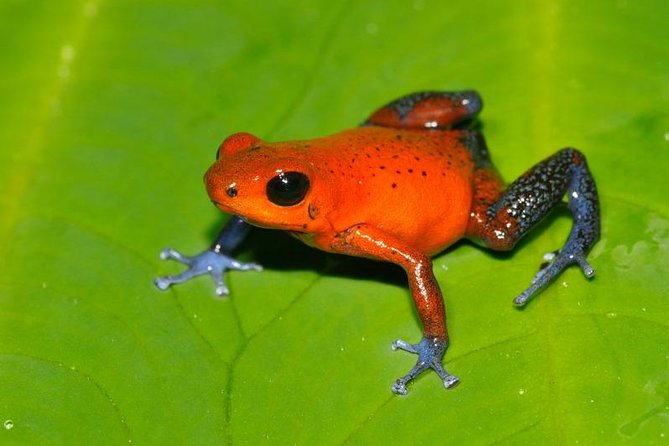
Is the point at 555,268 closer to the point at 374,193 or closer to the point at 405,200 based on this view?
the point at 405,200

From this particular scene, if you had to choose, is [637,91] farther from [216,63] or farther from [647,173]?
[216,63]

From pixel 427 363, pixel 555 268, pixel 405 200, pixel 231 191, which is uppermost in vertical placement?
pixel 231 191

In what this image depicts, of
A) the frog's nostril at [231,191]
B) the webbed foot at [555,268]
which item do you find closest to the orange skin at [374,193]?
the frog's nostril at [231,191]

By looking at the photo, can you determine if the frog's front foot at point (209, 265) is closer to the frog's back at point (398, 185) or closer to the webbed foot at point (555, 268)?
the frog's back at point (398, 185)

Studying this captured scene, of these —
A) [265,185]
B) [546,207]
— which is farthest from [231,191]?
[546,207]

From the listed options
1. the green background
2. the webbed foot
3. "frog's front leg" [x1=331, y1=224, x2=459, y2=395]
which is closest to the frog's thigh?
"frog's front leg" [x1=331, y1=224, x2=459, y2=395]

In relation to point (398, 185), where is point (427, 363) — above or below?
below

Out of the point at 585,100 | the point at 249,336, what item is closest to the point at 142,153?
the point at 249,336
